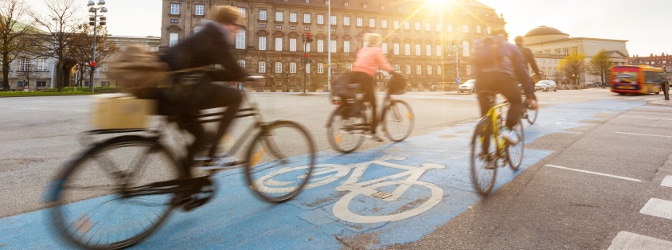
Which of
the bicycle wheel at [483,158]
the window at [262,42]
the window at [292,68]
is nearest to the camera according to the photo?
the bicycle wheel at [483,158]

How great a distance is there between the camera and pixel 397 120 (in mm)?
6156

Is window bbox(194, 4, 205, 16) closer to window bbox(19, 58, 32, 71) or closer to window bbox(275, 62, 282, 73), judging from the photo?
window bbox(275, 62, 282, 73)

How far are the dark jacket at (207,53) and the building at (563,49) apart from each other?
104 meters

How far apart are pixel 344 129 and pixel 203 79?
119 inches

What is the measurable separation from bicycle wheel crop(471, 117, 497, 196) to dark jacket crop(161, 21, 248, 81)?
2301 millimetres

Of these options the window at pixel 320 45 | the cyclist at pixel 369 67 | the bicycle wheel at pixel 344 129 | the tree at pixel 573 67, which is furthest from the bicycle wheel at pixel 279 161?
the tree at pixel 573 67

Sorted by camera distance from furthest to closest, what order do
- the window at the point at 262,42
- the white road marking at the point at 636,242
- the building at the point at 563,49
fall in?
1. the building at the point at 563,49
2. the window at the point at 262,42
3. the white road marking at the point at 636,242

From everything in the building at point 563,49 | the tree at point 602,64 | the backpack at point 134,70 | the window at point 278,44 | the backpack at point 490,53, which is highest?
the building at point 563,49

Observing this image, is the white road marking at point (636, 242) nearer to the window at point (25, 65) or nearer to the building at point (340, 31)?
the building at point (340, 31)

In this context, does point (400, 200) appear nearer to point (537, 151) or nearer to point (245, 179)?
point (245, 179)

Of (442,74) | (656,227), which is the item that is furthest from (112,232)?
(442,74)

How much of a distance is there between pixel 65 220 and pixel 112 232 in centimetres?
26

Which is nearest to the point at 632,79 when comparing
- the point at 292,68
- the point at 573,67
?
the point at 292,68

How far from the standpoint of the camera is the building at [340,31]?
177ft
